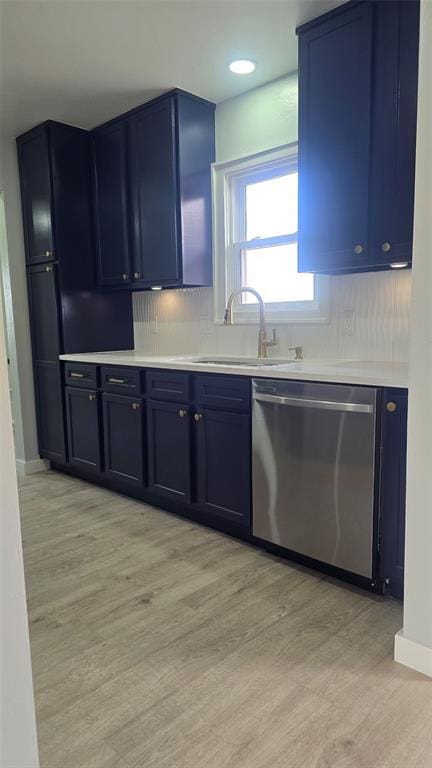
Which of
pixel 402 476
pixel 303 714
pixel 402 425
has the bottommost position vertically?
pixel 303 714

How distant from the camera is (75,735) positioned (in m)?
1.41

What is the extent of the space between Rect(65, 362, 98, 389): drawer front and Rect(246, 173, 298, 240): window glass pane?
1368mm

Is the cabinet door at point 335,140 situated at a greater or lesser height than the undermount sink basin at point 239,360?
greater

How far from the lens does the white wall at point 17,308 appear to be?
3.77m

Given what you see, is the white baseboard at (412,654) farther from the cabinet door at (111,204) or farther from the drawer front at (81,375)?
the cabinet door at (111,204)

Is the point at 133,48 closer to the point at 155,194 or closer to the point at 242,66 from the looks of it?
the point at 242,66

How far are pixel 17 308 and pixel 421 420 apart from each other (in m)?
3.22

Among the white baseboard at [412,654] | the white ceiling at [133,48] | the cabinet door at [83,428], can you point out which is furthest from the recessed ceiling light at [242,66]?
the white baseboard at [412,654]

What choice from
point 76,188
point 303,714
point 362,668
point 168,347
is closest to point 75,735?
point 303,714

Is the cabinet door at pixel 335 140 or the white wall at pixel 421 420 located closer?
the white wall at pixel 421 420

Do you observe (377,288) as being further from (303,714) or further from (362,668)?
(303,714)

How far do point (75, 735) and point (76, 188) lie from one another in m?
3.33

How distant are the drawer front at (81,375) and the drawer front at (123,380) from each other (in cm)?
10

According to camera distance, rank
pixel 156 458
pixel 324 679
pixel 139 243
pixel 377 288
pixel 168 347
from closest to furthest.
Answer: pixel 324 679 → pixel 377 288 → pixel 156 458 → pixel 139 243 → pixel 168 347
